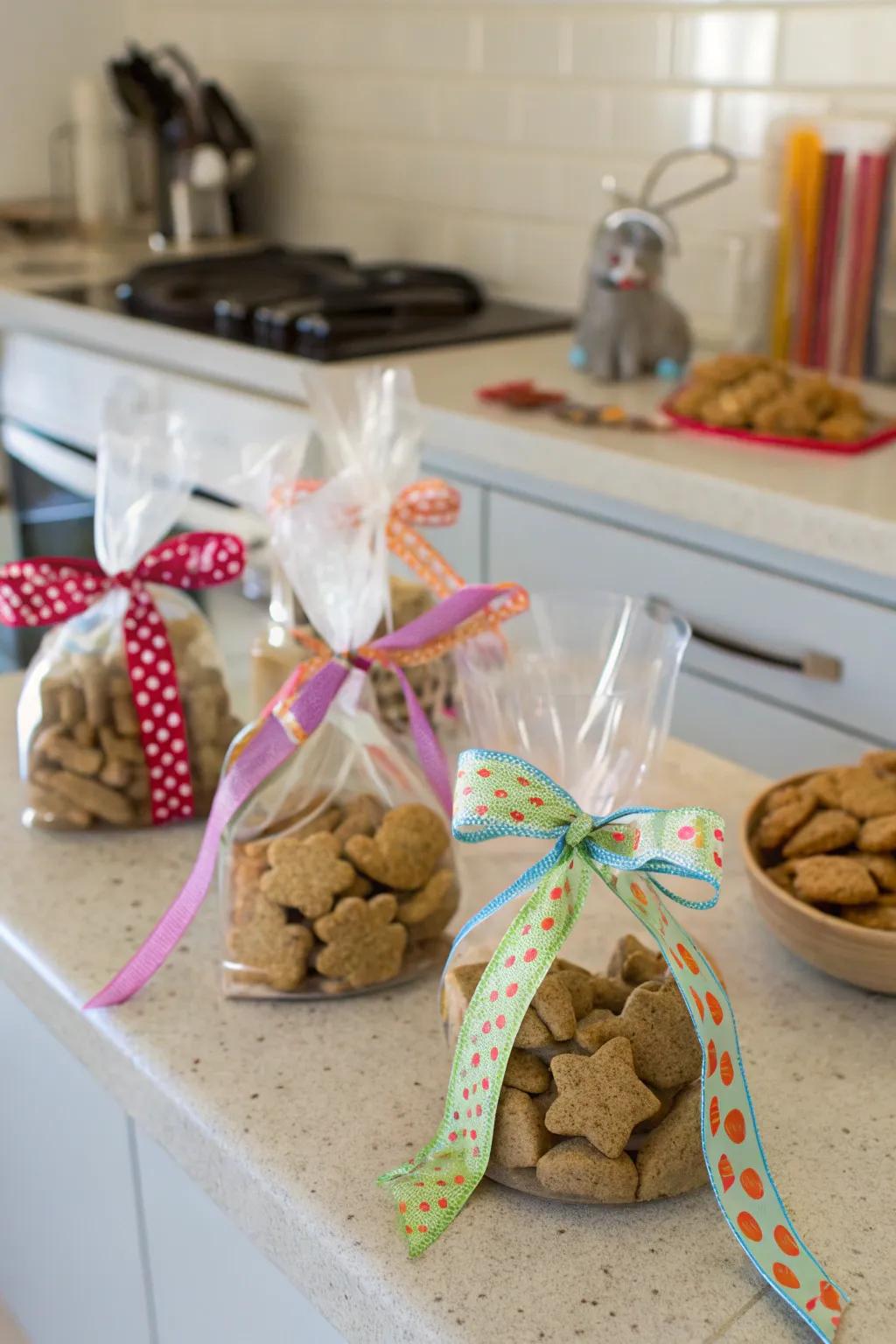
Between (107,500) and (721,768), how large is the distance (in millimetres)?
469

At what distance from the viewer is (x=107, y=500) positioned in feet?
3.00

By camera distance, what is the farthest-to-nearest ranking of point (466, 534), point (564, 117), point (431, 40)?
point (431, 40) < point (564, 117) < point (466, 534)

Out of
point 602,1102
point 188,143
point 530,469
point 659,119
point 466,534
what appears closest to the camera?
point 602,1102

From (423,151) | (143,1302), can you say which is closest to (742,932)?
(143,1302)

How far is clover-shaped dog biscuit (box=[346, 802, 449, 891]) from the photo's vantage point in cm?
75

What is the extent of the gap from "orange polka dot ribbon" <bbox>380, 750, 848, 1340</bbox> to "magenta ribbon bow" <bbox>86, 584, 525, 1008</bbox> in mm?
175

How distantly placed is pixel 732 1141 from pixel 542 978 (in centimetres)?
10

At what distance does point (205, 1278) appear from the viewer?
74 centimetres

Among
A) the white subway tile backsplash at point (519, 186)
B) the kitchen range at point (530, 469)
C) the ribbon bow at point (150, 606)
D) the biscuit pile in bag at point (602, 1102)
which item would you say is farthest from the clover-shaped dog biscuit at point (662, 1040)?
the white subway tile backsplash at point (519, 186)

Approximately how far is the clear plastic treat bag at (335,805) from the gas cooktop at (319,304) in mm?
1484

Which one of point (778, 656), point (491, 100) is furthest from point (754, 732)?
point (491, 100)

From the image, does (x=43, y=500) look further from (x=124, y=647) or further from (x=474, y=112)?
(x=124, y=647)

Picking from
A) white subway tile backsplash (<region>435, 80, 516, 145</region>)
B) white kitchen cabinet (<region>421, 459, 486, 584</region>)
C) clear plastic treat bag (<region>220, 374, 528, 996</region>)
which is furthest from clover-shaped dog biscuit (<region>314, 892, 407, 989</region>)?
white subway tile backsplash (<region>435, 80, 516, 145</region>)

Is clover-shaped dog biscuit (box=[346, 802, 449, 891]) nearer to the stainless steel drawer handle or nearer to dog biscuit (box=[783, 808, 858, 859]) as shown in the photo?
dog biscuit (box=[783, 808, 858, 859])
